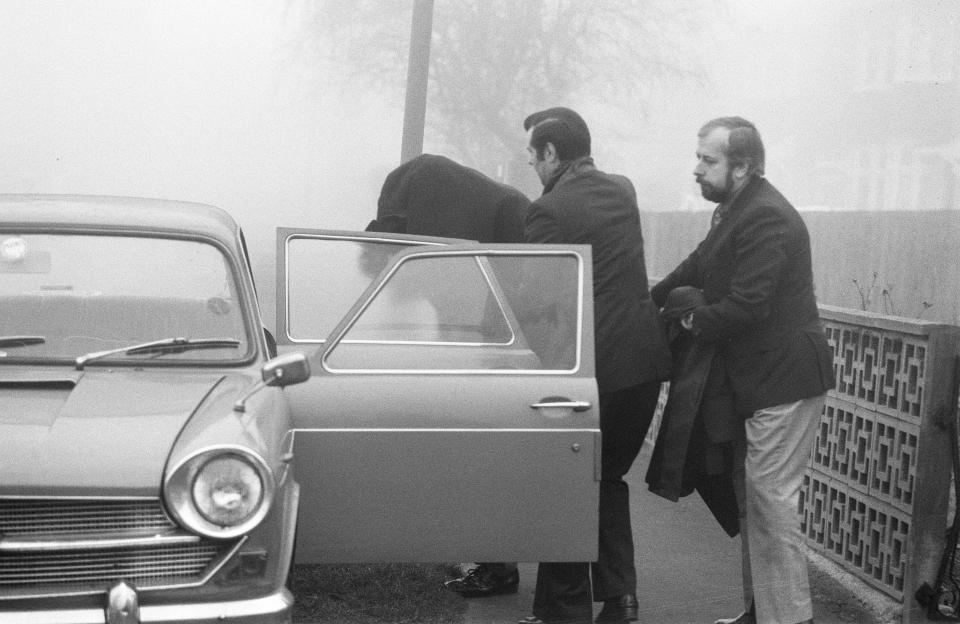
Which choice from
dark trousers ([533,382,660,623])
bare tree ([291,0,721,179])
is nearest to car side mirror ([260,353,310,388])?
dark trousers ([533,382,660,623])

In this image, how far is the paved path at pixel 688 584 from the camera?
19.5 ft

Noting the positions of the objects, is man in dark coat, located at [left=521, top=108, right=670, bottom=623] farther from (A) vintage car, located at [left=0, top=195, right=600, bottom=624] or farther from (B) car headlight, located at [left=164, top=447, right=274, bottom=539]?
(B) car headlight, located at [left=164, top=447, right=274, bottom=539]

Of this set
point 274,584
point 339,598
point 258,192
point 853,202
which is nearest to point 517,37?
point 258,192

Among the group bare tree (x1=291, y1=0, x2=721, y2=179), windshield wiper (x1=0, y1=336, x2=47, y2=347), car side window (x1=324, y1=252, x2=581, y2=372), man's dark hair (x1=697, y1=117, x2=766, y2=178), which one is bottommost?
Result: windshield wiper (x1=0, y1=336, x2=47, y2=347)

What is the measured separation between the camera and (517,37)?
2678cm

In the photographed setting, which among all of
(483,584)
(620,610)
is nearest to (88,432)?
(620,610)

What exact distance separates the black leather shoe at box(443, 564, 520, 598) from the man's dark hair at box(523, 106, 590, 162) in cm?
189

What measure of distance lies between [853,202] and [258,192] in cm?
2137

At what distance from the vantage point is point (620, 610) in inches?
219

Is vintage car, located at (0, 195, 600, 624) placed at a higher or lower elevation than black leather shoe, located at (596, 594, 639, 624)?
higher

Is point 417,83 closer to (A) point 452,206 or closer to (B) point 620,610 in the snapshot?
(A) point 452,206

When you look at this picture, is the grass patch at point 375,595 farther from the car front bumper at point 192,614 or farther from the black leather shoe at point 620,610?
the car front bumper at point 192,614

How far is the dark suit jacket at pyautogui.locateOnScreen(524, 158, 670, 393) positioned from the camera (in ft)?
17.8

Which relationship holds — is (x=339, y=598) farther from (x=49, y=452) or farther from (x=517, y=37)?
(x=517, y=37)
